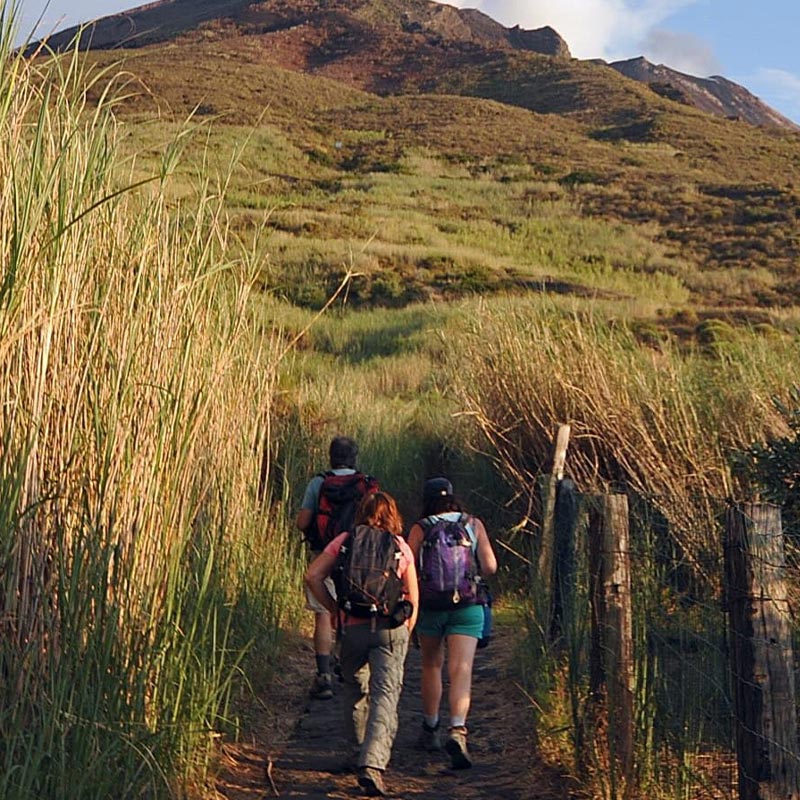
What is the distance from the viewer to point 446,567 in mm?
6598

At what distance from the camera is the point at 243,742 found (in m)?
7.04

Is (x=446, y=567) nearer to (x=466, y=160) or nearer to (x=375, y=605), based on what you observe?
(x=375, y=605)

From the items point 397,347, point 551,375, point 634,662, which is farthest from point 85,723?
point 397,347

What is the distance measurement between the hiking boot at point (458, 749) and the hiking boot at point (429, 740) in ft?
1.47

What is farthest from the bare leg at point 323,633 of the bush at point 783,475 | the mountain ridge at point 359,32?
the mountain ridge at point 359,32

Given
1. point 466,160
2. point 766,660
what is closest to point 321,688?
point 766,660

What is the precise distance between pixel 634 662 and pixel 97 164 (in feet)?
9.91

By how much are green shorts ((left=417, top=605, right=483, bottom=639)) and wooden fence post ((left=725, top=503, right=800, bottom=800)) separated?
2734mm

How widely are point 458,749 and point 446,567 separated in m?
0.94

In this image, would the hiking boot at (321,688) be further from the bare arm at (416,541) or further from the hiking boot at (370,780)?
the hiking boot at (370,780)

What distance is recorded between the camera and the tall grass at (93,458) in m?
4.20

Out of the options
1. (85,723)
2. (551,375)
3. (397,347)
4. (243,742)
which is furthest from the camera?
(397,347)

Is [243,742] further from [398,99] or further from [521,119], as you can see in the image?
[398,99]

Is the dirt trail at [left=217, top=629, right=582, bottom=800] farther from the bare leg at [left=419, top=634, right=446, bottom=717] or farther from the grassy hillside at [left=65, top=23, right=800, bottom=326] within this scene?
the grassy hillside at [left=65, top=23, right=800, bottom=326]
